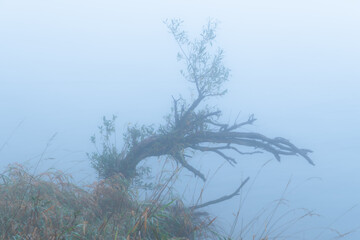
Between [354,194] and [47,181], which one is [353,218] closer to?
[354,194]

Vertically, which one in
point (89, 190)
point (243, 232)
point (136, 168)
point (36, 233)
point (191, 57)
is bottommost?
point (36, 233)

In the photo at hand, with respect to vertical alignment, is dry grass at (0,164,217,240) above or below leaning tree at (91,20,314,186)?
below

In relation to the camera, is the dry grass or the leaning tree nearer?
the dry grass

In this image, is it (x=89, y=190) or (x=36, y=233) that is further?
(x=89, y=190)

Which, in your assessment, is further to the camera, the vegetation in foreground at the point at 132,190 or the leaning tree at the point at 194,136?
the leaning tree at the point at 194,136

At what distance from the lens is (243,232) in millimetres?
4012

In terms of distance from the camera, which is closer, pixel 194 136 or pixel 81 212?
pixel 81 212

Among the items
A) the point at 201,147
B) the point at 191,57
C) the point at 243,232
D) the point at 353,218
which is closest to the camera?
the point at 243,232

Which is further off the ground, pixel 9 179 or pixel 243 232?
pixel 243 232

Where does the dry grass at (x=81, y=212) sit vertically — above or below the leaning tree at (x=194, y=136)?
below

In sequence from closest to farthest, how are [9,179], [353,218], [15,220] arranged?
[15,220], [9,179], [353,218]

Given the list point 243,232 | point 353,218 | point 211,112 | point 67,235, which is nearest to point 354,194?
point 353,218

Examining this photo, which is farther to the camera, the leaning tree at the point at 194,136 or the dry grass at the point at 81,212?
the leaning tree at the point at 194,136

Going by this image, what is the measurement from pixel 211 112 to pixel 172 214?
3.15m
